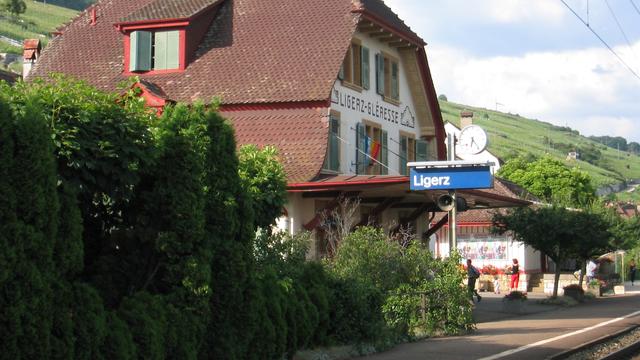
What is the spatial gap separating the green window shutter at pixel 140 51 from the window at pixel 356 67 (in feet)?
19.0

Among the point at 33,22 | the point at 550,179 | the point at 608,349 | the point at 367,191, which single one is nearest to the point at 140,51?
the point at 367,191

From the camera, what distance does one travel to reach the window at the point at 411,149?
111 feet

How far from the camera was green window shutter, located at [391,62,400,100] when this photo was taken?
3306cm

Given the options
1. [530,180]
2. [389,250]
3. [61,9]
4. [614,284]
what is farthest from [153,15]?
[61,9]

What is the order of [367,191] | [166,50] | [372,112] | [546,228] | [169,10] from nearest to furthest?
[367,191] < [166,50] < [169,10] < [372,112] < [546,228]

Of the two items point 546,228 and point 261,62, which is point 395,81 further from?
point 546,228

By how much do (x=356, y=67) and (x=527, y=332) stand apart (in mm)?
10887

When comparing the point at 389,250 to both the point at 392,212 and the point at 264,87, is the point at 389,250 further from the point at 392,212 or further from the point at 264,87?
the point at 392,212

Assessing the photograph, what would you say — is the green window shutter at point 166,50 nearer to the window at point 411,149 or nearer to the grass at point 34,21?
the window at point 411,149

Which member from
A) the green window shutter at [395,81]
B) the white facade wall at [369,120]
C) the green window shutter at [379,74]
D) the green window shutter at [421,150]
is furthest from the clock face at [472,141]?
the green window shutter at [421,150]

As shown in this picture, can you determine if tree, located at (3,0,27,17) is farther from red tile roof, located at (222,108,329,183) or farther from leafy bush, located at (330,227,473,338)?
leafy bush, located at (330,227,473,338)

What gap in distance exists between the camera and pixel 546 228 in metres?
35.4

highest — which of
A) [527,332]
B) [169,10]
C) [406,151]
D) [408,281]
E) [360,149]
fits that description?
[169,10]

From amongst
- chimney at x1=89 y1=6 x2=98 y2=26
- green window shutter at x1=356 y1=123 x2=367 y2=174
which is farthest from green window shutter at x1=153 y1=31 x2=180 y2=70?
green window shutter at x1=356 y1=123 x2=367 y2=174
